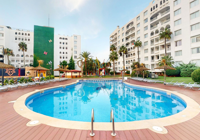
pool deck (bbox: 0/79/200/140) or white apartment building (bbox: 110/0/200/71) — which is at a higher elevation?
white apartment building (bbox: 110/0/200/71)

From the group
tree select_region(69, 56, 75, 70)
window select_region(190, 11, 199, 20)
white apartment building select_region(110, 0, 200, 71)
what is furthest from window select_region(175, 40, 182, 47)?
tree select_region(69, 56, 75, 70)

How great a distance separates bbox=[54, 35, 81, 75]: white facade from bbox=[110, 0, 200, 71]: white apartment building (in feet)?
80.0

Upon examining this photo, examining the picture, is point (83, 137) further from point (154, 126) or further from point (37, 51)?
point (37, 51)

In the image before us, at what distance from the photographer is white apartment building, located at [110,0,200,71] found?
2184 centimetres

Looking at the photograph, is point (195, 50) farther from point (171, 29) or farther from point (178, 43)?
point (171, 29)

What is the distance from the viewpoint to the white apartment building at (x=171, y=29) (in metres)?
21.8

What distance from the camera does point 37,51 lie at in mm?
37719

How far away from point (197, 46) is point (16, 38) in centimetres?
6404

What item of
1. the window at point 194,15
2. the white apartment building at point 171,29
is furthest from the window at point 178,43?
the window at point 194,15

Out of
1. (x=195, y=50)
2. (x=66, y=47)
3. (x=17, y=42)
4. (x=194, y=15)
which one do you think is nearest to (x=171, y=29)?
(x=194, y=15)

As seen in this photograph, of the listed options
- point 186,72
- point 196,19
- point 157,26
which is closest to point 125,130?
point 186,72

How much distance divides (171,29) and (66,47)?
42.6 metres

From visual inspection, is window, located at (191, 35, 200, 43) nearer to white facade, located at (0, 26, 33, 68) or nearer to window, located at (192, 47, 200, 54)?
window, located at (192, 47, 200, 54)

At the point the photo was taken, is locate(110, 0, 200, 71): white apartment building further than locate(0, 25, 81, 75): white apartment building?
No
